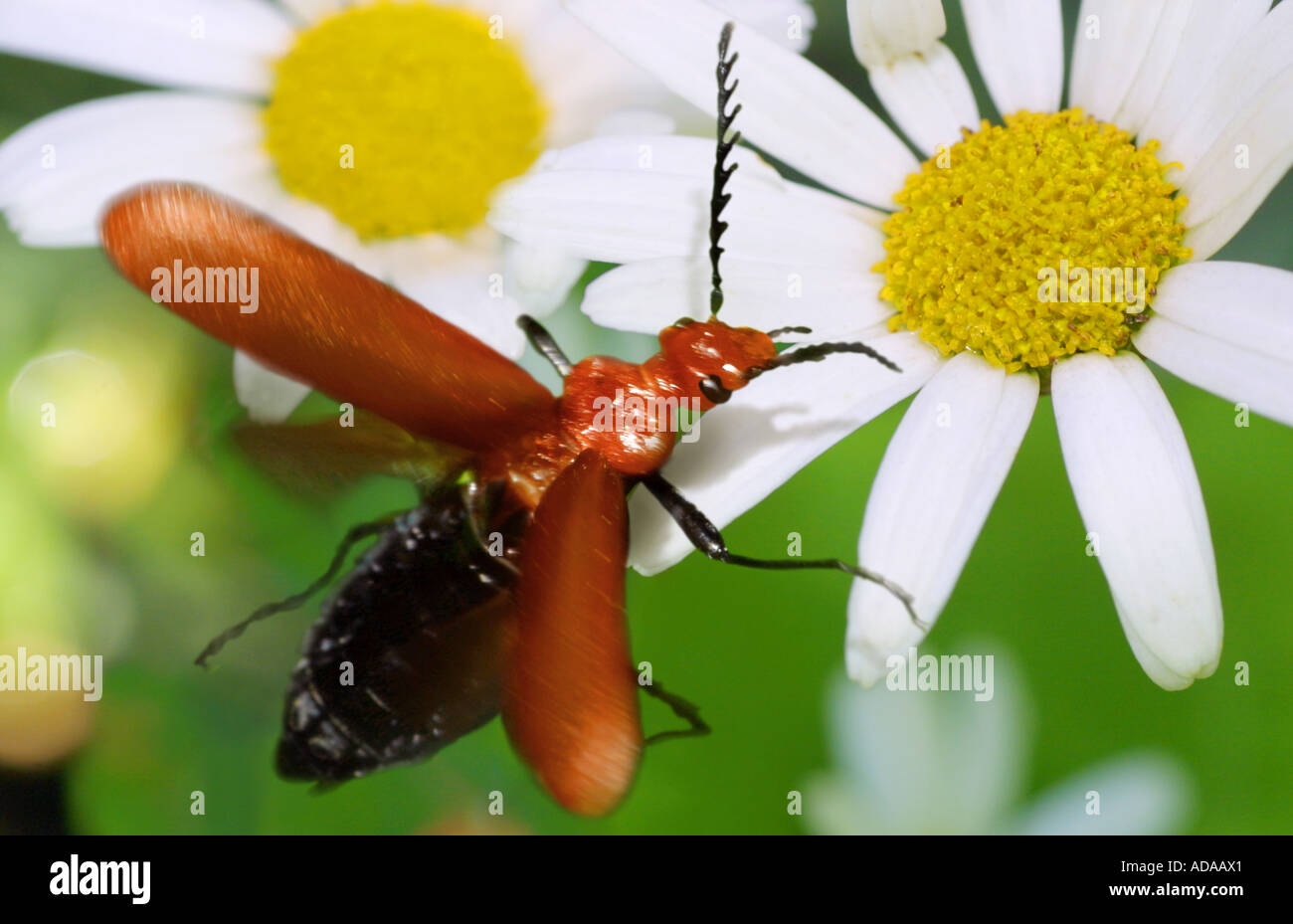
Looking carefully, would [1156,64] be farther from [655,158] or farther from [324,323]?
[324,323]

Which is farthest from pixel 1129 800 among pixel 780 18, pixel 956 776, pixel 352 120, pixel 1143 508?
pixel 352 120

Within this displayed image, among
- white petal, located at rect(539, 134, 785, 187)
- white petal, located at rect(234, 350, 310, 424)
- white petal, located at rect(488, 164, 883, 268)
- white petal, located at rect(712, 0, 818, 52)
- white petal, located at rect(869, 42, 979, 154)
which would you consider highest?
white petal, located at rect(712, 0, 818, 52)

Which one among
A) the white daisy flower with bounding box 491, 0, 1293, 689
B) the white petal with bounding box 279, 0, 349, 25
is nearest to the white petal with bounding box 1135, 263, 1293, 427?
the white daisy flower with bounding box 491, 0, 1293, 689

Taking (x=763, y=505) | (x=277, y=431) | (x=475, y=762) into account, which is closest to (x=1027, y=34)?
(x=763, y=505)

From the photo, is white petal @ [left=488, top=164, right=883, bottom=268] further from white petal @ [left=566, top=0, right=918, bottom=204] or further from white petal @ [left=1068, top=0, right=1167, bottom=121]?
white petal @ [left=1068, top=0, right=1167, bottom=121]

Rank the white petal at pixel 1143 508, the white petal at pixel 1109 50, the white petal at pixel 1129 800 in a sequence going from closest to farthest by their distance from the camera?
1. the white petal at pixel 1143 508
2. the white petal at pixel 1109 50
3. the white petal at pixel 1129 800

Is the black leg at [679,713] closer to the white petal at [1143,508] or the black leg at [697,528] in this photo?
the black leg at [697,528]

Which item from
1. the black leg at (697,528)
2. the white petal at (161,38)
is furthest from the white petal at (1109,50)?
the white petal at (161,38)
